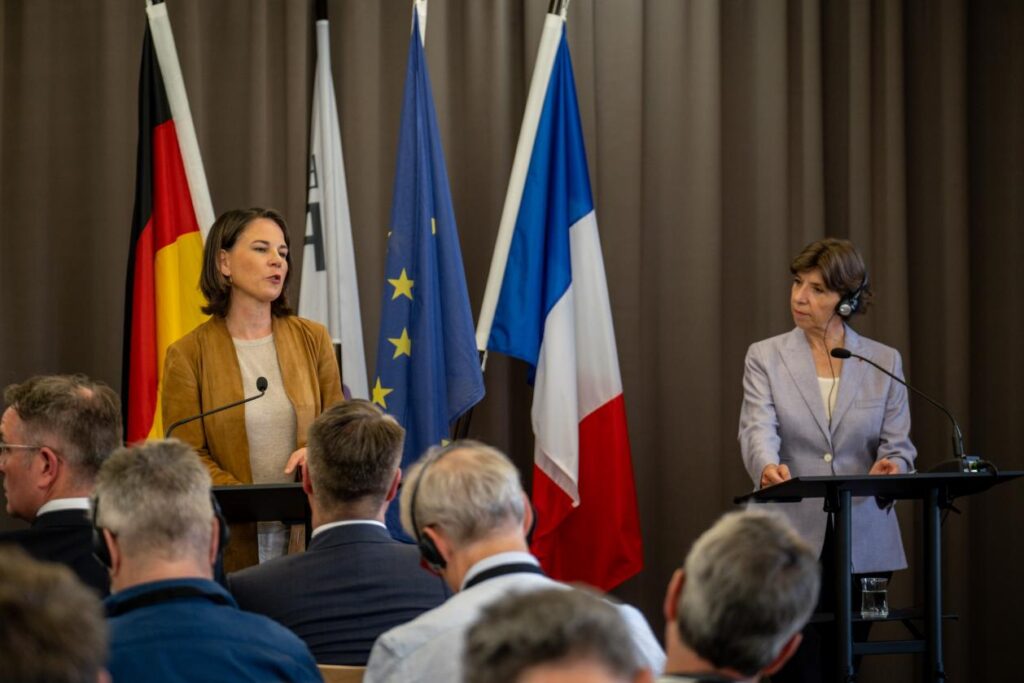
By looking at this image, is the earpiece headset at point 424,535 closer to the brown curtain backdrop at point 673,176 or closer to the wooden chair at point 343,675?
the wooden chair at point 343,675

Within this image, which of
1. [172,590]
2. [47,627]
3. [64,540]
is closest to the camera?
[47,627]

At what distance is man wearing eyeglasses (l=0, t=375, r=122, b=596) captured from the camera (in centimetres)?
339

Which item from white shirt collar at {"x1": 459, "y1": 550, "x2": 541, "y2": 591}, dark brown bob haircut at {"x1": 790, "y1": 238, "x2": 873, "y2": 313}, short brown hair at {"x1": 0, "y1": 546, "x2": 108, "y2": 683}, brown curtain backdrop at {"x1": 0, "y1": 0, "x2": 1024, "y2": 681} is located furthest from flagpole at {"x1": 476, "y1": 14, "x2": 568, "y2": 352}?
short brown hair at {"x1": 0, "y1": 546, "x2": 108, "y2": 683}

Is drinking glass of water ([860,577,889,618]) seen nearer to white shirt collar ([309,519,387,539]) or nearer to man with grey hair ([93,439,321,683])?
white shirt collar ([309,519,387,539])

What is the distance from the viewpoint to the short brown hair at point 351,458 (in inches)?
118

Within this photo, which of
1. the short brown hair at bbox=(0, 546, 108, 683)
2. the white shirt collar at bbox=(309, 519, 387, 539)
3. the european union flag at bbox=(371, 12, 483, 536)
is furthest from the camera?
the european union flag at bbox=(371, 12, 483, 536)

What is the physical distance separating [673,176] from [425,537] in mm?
3734

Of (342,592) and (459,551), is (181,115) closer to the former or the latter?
(342,592)

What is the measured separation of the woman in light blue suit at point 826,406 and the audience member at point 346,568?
2.07 metres

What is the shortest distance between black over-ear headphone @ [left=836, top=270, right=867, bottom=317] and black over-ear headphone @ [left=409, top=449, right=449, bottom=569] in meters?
2.50

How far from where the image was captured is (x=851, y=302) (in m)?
4.86

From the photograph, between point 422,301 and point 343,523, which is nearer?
point 343,523

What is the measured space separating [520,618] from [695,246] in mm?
4629

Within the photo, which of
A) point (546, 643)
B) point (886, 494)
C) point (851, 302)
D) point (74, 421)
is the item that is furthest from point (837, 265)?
point (546, 643)
